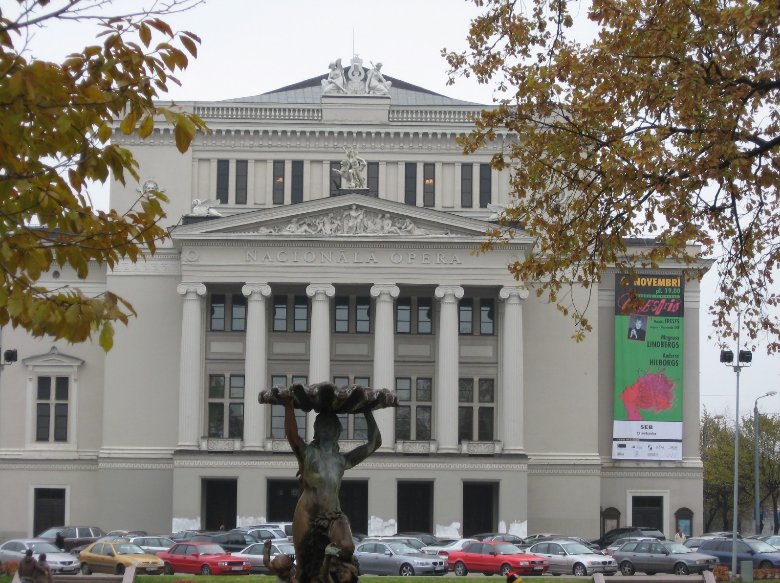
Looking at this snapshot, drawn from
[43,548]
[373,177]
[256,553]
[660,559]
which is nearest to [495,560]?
[660,559]

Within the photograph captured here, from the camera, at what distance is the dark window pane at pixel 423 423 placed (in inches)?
2881

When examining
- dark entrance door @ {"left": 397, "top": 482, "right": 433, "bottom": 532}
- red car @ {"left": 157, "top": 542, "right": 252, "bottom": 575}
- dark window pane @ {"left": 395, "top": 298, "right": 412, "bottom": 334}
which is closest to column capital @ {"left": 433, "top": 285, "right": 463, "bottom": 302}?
dark window pane @ {"left": 395, "top": 298, "right": 412, "bottom": 334}

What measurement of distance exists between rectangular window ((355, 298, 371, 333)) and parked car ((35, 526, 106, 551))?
58.7ft

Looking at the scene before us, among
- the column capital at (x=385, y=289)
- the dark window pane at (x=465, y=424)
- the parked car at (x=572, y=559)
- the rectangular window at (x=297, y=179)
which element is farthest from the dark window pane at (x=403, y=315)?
the parked car at (x=572, y=559)

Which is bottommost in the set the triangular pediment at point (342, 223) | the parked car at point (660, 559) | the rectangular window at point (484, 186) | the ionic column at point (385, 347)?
the parked car at point (660, 559)

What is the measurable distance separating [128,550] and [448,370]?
23.3 metres

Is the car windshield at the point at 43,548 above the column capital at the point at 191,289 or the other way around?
the other way around

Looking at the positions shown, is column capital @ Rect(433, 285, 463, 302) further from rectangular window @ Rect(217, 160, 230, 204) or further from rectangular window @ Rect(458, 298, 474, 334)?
rectangular window @ Rect(217, 160, 230, 204)

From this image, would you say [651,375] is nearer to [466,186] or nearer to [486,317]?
[486,317]

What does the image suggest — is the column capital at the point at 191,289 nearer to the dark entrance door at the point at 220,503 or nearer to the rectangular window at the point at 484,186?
the dark entrance door at the point at 220,503

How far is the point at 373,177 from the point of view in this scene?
78.1 meters

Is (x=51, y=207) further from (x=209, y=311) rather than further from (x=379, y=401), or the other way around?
(x=209, y=311)

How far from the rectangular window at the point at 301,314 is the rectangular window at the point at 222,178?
8080mm

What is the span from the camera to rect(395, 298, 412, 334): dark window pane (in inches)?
2938
